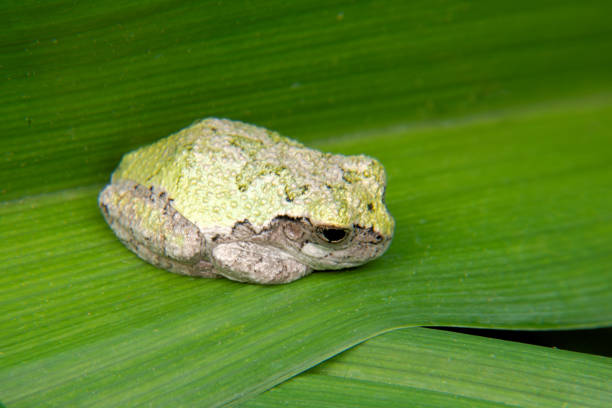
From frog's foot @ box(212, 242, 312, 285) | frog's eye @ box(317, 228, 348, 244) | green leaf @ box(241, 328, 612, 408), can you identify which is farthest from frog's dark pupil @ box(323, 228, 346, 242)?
green leaf @ box(241, 328, 612, 408)

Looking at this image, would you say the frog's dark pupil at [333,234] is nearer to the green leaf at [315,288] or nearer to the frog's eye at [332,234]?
the frog's eye at [332,234]

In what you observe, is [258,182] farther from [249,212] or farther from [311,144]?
[311,144]

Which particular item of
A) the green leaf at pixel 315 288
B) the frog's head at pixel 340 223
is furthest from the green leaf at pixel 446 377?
the frog's head at pixel 340 223

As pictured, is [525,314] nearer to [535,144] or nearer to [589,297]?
[589,297]

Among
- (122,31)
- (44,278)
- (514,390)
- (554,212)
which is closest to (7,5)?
(122,31)

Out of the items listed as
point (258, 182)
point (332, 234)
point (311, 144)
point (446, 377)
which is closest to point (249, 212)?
point (258, 182)
